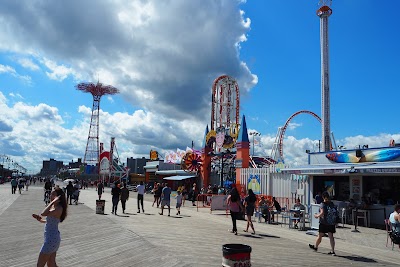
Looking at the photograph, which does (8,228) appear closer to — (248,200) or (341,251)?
(248,200)

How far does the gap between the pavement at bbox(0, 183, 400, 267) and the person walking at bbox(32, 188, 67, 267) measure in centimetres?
167

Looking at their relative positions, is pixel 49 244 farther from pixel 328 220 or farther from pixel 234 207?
pixel 234 207

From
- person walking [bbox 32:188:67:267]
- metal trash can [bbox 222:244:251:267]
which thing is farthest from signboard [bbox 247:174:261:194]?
person walking [bbox 32:188:67:267]

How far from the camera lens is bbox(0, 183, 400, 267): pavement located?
25.3ft

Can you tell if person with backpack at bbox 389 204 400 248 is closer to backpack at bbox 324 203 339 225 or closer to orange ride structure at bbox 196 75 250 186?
backpack at bbox 324 203 339 225

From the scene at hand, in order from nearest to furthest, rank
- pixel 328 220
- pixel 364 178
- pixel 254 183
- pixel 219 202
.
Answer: pixel 328 220, pixel 364 178, pixel 219 202, pixel 254 183

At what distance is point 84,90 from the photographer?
7331cm

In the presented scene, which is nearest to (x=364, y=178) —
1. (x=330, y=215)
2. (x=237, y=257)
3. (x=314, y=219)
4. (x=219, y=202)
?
(x=314, y=219)

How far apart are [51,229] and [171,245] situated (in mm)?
4106

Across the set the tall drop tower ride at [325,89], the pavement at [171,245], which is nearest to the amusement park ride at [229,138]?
the tall drop tower ride at [325,89]

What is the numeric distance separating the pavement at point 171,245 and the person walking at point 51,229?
1674 mm

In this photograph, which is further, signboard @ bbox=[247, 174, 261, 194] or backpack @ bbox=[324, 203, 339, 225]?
signboard @ bbox=[247, 174, 261, 194]

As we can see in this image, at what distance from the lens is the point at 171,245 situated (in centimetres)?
921

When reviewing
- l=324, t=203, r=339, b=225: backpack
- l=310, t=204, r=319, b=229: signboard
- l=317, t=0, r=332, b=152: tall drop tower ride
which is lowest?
l=310, t=204, r=319, b=229: signboard
